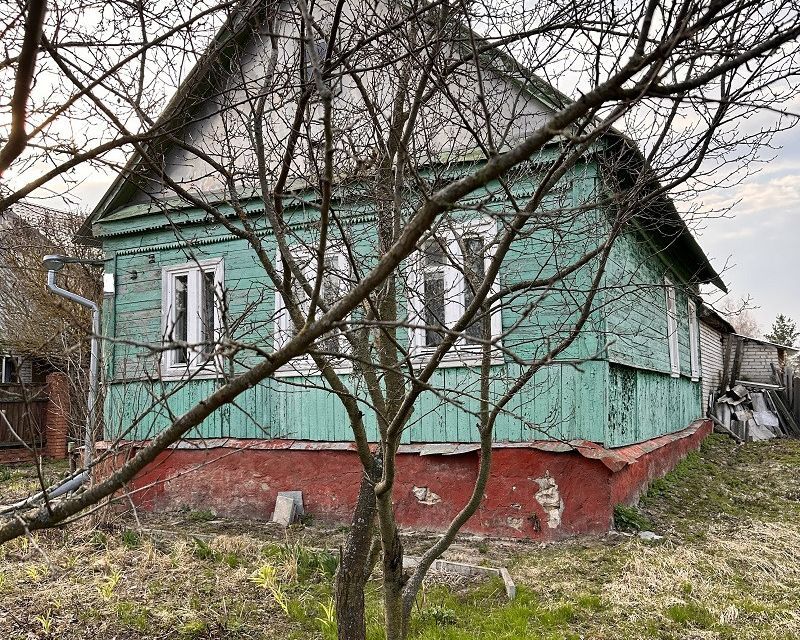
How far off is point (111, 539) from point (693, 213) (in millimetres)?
6295

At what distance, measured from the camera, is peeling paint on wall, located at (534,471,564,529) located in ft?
22.2

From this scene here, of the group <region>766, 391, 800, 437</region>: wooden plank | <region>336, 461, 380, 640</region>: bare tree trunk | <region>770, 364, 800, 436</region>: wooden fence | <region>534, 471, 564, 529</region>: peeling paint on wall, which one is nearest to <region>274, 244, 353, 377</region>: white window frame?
<region>336, 461, 380, 640</region>: bare tree trunk

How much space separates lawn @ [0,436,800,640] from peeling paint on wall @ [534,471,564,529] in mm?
379

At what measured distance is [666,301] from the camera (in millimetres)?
10898

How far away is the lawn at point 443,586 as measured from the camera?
181 inches

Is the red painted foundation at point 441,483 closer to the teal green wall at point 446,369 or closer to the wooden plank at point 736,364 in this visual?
the teal green wall at point 446,369

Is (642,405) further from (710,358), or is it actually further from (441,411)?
(710,358)

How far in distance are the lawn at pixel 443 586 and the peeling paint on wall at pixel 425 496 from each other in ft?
1.50

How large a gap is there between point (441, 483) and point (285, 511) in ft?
6.65

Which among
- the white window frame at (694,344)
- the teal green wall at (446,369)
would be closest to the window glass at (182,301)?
the teal green wall at (446,369)

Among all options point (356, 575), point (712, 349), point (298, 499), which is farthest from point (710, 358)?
Result: point (356, 575)

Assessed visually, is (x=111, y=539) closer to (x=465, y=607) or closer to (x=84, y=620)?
(x=84, y=620)

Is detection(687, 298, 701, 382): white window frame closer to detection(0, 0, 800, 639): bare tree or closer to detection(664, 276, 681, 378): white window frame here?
detection(664, 276, 681, 378): white window frame

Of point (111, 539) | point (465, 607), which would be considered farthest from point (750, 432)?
point (111, 539)
